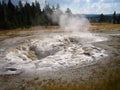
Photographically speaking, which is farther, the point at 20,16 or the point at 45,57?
the point at 20,16

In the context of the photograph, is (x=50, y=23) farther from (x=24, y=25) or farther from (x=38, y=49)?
(x=38, y=49)

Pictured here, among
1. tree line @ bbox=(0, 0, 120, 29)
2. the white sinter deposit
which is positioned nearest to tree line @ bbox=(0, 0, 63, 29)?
tree line @ bbox=(0, 0, 120, 29)

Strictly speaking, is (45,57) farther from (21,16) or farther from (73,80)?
(21,16)

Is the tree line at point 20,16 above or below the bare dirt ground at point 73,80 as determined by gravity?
above

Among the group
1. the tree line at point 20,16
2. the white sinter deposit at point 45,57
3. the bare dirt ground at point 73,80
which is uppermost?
the tree line at point 20,16

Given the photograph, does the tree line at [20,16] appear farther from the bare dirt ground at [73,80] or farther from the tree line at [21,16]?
the bare dirt ground at [73,80]

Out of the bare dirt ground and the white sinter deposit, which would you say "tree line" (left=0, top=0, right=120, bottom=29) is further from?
the bare dirt ground

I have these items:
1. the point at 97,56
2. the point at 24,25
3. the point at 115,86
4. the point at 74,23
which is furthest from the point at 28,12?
the point at 115,86

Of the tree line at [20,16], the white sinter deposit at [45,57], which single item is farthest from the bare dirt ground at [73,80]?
the tree line at [20,16]

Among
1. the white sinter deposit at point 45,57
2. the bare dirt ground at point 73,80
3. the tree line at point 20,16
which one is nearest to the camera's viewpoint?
the bare dirt ground at point 73,80

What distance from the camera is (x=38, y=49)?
77.5 ft

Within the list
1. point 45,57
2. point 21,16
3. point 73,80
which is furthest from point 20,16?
point 73,80

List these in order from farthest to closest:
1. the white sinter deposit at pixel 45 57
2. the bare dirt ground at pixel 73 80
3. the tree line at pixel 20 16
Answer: the tree line at pixel 20 16 < the white sinter deposit at pixel 45 57 < the bare dirt ground at pixel 73 80

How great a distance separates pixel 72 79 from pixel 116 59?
21.6 feet
